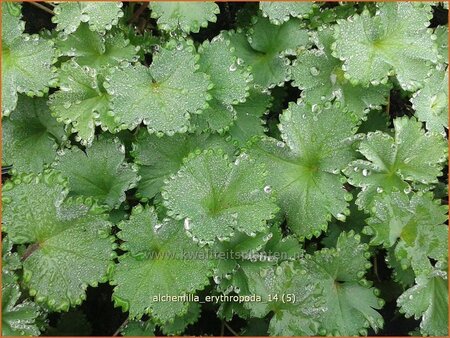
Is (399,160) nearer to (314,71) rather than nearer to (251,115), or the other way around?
(314,71)

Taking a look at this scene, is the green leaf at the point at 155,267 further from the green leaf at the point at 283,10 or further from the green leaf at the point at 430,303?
the green leaf at the point at 283,10

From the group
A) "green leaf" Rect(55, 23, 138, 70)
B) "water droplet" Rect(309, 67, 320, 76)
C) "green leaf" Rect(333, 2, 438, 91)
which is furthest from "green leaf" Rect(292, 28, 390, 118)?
"green leaf" Rect(55, 23, 138, 70)

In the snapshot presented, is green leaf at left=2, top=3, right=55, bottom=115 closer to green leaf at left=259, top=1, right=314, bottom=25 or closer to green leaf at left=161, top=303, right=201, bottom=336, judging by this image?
green leaf at left=259, top=1, right=314, bottom=25

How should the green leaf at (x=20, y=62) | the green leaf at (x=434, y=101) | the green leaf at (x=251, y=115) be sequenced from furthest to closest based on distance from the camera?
1. the green leaf at (x=251, y=115)
2. the green leaf at (x=434, y=101)
3. the green leaf at (x=20, y=62)

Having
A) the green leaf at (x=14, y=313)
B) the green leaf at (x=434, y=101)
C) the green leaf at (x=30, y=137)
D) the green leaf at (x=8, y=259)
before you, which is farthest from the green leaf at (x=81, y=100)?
the green leaf at (x=434, y=101)

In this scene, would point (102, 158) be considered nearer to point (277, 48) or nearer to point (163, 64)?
point (163, 64)

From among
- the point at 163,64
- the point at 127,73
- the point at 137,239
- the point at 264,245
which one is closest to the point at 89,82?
the point at 127,73
